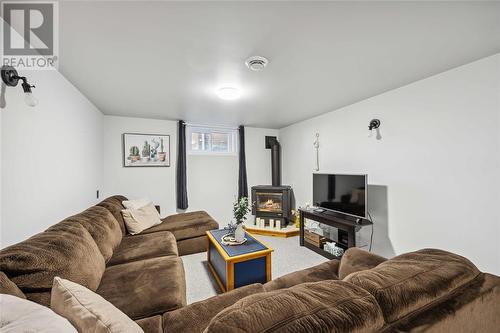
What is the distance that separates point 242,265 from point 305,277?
762 mm

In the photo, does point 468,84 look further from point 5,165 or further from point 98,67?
point 5,165

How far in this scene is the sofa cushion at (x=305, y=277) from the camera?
1488mm

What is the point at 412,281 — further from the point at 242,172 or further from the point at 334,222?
the point at 242,172

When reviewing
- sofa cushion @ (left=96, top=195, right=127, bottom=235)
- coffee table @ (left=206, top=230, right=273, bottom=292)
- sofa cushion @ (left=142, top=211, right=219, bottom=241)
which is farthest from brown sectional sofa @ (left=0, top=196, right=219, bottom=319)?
sofa cushion @ (left=142, top=211, right=219, bottom=241)

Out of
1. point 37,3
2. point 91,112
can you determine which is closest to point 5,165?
point 37,3

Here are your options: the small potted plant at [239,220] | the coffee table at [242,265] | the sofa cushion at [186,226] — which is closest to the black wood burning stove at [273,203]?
the sofa cushion at [186,226]

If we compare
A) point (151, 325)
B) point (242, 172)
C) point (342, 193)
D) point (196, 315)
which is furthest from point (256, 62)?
point (242, 172)

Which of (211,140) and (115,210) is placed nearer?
(115,210)

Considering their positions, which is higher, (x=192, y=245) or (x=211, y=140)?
(x=211, y=140)

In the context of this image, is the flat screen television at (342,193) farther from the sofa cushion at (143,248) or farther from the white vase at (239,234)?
the sofa cushion at (143,248)

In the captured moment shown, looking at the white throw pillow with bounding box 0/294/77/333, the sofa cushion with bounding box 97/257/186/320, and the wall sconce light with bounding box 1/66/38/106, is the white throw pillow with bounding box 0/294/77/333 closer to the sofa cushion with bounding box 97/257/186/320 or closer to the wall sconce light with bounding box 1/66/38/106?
the sofa cushion with bounding box 97/257/186/320

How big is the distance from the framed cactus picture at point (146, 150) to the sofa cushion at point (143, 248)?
1.82 meters

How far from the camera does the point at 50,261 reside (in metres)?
1.22

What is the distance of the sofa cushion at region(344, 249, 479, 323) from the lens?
0.74 m
